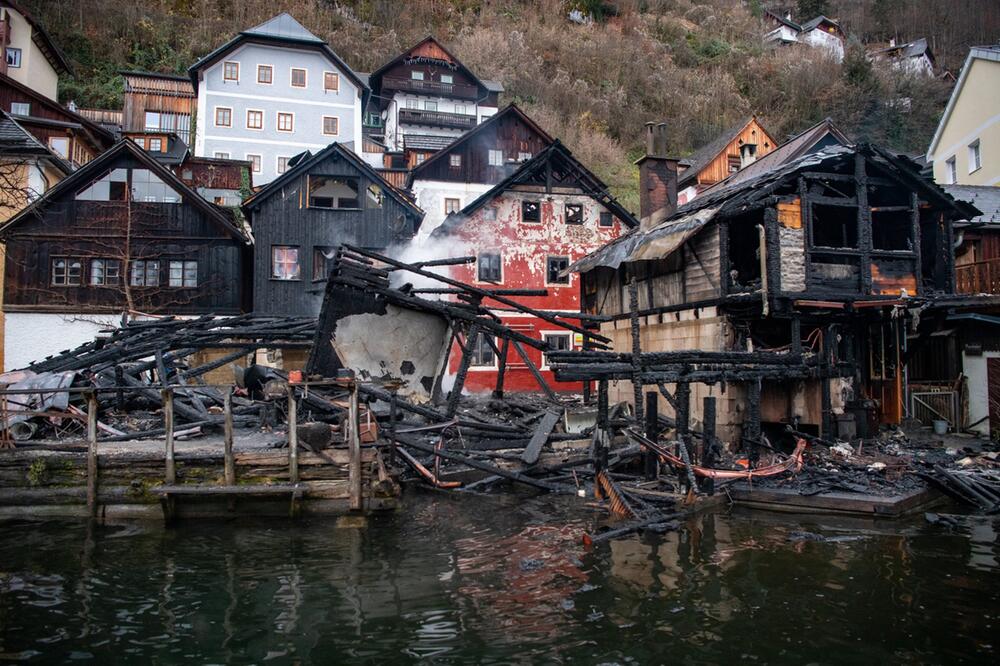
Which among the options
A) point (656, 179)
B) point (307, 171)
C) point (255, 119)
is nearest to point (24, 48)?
point (255, 119)

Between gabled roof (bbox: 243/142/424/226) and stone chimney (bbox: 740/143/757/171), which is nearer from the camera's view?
gabled roof (bbox: 243/142/424/226)

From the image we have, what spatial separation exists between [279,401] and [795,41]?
7749cm

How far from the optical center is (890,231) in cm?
1994

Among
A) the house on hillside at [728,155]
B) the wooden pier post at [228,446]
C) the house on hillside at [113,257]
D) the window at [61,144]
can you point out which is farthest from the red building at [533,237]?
the window at [61,144]

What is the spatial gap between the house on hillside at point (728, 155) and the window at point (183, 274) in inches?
1192

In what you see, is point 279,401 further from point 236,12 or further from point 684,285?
point 236,12

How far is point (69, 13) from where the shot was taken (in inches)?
2251

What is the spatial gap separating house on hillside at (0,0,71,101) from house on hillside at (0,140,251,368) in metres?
19.8

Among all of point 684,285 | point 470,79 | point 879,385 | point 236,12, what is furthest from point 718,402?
point 236,12

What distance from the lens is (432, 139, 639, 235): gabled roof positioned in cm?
3044

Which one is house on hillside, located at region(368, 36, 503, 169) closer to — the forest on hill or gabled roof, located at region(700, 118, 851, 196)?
the forest on hill

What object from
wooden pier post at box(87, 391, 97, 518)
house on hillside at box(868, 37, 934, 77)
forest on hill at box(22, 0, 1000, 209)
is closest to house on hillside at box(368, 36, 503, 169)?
forest on hill at box(22, 0, 1000, 209)

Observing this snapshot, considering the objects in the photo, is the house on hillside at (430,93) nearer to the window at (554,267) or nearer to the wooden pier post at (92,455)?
the window at (554,267)

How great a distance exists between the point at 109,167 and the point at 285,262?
904 centimetres
